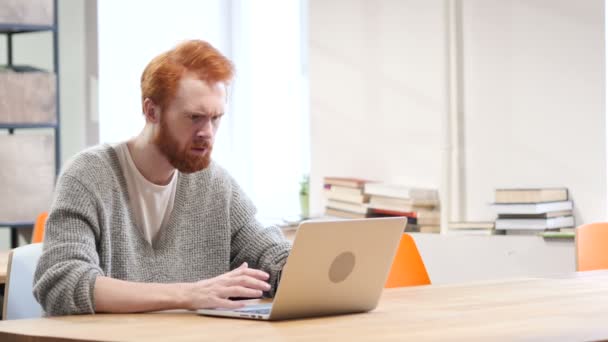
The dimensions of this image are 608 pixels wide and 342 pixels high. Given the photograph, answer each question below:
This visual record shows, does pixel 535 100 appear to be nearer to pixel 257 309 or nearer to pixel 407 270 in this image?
pixel 407 270

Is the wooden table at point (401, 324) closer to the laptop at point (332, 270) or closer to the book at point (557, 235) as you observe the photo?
the laptop at point (332, 270)

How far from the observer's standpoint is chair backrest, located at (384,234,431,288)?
9.00 ft

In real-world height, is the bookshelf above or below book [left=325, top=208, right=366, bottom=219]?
above

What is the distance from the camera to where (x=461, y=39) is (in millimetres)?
4387

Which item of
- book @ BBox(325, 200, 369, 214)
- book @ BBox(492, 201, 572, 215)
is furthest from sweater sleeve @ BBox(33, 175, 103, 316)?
book @ BBox(325, 200, 369, 214)

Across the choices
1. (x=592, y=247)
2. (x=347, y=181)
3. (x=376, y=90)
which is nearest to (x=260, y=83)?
(x=376, y=90)

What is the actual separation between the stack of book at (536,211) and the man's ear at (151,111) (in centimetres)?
206

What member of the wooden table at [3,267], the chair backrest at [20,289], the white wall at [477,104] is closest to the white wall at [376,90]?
the white wall at [477,104]

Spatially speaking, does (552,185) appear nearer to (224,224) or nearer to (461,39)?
(461,39)

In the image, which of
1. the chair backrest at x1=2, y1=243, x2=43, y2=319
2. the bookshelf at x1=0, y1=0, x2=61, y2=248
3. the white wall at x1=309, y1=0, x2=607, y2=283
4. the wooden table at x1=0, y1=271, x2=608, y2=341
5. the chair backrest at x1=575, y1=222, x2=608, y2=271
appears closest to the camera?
the wooden table at x1=0, y1=271, x2=608, y2=341

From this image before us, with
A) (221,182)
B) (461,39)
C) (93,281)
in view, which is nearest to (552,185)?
(461,39)

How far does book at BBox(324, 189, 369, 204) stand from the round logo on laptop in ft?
8.83

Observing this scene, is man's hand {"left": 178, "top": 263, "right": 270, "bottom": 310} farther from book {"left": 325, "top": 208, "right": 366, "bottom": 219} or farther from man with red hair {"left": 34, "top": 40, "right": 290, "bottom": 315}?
book {"left": 325, "top": 208, "right": 366, "bottom": 219}

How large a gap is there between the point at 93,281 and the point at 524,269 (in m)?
2.44
